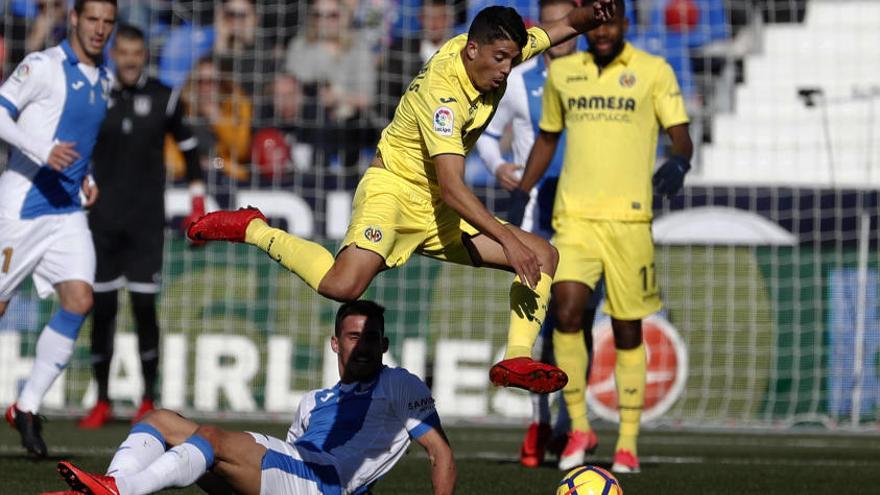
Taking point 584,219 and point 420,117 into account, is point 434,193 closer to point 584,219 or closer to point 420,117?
point 420,117

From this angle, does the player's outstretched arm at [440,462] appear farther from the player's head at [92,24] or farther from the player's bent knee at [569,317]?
the player's head at [92,24]

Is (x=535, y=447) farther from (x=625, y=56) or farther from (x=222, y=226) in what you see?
(x=222, y=226)

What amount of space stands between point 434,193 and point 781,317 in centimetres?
605

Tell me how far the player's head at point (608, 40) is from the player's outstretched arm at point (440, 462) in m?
3.10

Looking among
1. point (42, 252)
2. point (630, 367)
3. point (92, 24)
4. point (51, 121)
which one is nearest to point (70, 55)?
point (92, 24)

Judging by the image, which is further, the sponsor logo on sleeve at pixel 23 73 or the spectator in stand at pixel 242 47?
the spectator in stand at pixel 242 47

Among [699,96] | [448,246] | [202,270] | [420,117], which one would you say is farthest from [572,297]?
[699,96]

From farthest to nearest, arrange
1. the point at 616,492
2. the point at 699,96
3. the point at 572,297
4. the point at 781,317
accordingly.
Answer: the point at 699,96 → the point at 781,317 → the point at 572,297 → the point at 616,492

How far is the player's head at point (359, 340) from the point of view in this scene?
20.0ft

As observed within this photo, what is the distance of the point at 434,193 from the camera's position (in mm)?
6801

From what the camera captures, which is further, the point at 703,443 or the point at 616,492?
the point at 703,443

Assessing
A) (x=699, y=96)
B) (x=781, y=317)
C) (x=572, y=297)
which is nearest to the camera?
(x=572, y=297)

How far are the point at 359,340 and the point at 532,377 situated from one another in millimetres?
736

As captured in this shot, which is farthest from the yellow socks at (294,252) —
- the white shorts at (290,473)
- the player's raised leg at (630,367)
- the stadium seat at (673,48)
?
the stadium seat at (673,48)
